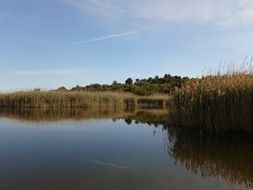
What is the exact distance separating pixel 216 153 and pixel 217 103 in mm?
2811

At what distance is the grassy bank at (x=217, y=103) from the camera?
9.70 metres

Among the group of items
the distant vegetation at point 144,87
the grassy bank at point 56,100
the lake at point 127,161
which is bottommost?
the lake at point 127,161

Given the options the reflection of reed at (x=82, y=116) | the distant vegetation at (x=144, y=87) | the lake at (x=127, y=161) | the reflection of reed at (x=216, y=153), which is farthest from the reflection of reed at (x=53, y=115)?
the distant vegetation at (x=144, y=87)

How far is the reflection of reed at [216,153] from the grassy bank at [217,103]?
0.34 m

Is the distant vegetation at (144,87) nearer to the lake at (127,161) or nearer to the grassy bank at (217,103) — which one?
the grassy bank at (217,103)

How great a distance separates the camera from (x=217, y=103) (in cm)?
1040

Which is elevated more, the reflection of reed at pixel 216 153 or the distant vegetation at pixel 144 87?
the distant vegetation at pixel 144 87

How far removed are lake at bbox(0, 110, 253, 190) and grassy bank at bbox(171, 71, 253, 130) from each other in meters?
0.35

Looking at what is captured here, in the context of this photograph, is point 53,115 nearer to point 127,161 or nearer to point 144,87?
point 127,161

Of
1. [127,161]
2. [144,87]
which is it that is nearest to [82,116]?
[127,161]

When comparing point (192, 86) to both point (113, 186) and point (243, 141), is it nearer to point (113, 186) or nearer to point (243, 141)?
point (243, 141)

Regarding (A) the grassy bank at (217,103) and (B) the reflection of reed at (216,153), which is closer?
(B) the reflection of reed at (216,153)

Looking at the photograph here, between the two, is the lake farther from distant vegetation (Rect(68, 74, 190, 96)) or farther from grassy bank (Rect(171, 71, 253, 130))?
distant vegetation (Rect(68, 74, 190, 96))

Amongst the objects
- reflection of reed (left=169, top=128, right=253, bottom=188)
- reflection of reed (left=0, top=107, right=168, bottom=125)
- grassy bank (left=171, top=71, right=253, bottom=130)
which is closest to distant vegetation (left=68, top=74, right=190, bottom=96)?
reflection of reed (left=0, top=107, right=168, bottom=125)
